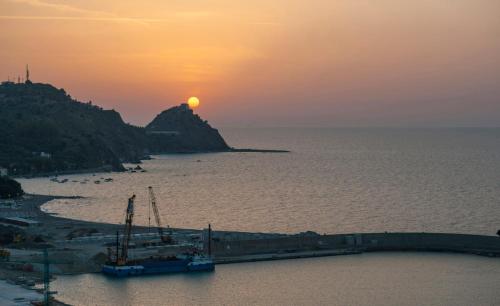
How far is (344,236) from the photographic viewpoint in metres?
64.2

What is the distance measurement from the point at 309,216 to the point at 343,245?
2785 cm

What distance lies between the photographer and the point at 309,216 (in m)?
91.4

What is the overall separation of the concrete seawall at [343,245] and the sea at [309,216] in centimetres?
123

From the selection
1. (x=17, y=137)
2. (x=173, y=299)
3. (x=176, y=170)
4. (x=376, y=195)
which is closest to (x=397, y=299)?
(x=173, y=299)

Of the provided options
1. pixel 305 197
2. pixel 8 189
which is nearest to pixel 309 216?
pixel 305 197

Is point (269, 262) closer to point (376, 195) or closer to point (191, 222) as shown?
point (191, 222)

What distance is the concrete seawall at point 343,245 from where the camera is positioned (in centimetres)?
6047

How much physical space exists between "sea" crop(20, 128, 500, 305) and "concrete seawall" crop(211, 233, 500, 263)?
1.23 meters

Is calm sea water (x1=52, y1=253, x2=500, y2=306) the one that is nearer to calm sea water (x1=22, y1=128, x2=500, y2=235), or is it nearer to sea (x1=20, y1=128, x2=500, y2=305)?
sea (x1=20, y1=128, x2=500, y2=305)

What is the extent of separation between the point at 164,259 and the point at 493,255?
2243 cm

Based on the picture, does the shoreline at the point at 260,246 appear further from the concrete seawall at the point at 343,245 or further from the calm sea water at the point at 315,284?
the calm sea water at the point at 315,284

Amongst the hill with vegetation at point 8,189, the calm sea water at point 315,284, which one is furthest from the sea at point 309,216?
the hill with vegetation at point 8,189

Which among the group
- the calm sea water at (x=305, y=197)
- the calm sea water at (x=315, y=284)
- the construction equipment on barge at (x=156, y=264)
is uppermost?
the calm sea water at (x=305, y=197)

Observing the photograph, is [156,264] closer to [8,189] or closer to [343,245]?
[343,245]
